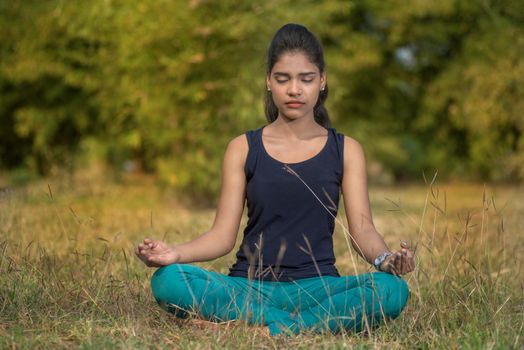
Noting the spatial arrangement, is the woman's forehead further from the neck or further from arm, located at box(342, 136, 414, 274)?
arm, located at box(342, 136, 414, 274)

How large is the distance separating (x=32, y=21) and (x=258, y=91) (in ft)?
12.5

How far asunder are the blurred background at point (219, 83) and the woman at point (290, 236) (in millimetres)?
4667

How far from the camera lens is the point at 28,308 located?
3.60 meters

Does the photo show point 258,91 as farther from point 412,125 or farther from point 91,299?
point 412,125

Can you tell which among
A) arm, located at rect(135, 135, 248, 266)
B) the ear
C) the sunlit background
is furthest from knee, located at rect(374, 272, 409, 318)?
the ear

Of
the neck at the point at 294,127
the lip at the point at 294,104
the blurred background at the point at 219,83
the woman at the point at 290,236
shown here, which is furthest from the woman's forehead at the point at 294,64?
the blurred background at the point at 219,83

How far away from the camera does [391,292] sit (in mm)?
3273

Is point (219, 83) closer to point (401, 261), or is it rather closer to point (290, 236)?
point (290, 236)

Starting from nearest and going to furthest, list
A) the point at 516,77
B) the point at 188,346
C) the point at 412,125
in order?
the point at 188,346 < the point at 516,77 < the point at 412,125

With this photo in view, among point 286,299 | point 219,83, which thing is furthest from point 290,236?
point 219,83

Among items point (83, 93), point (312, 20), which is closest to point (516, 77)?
point (312, 20)

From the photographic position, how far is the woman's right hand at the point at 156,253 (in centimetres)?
315

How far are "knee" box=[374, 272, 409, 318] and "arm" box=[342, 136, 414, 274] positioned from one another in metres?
0.15

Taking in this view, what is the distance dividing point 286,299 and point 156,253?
606mm
